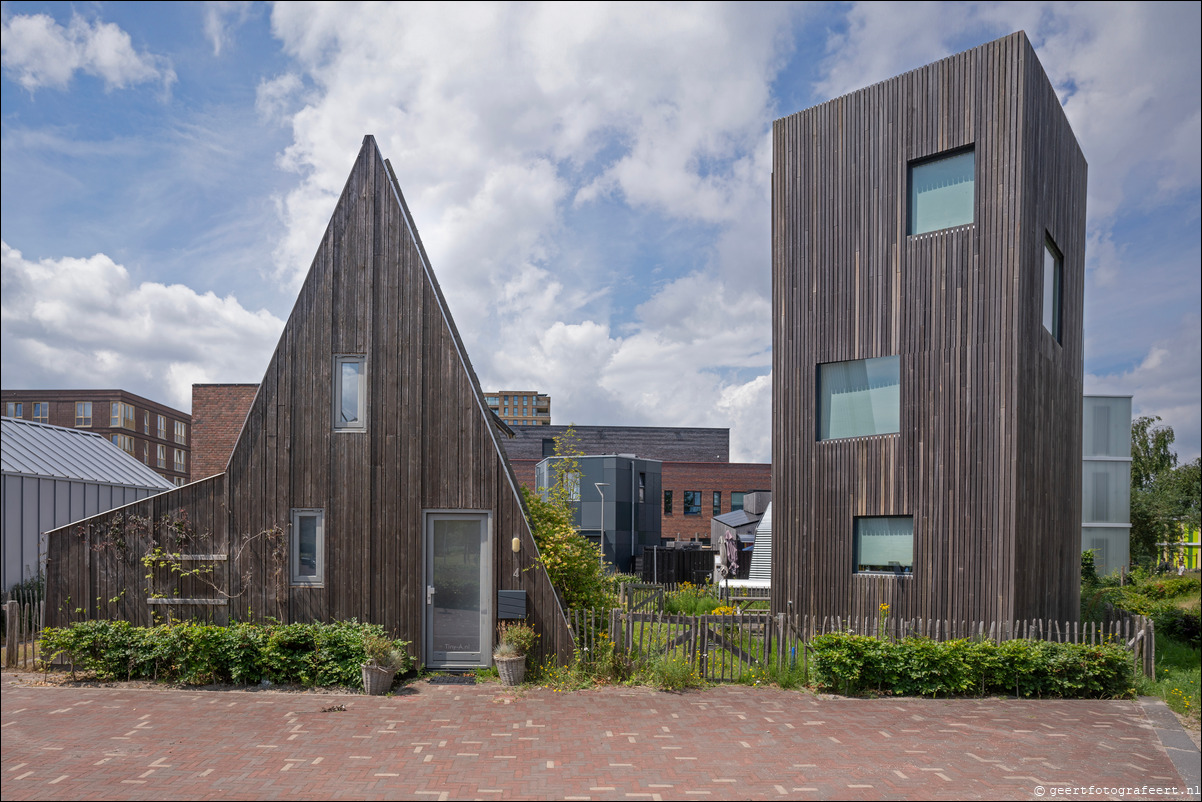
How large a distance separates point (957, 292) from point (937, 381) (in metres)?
1.57

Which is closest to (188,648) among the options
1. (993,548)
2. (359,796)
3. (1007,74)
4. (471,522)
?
(471,522)

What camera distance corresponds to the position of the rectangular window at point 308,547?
1184 centimetres

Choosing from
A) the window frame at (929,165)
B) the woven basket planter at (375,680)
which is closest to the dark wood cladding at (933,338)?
the window frame at (929,165)

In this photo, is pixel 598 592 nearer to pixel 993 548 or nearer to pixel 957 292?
pixel 993 548

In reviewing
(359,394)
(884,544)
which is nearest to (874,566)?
(884,544)

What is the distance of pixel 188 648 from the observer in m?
10.9

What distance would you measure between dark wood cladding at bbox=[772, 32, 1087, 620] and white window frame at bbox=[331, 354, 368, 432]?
780 cm

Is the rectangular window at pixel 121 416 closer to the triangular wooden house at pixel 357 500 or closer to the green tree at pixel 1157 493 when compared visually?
the triangular wooden house at pixel 357 500

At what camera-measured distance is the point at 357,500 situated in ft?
39.0

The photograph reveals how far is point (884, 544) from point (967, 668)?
118 inches

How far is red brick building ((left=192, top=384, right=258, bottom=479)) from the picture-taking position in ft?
70.6

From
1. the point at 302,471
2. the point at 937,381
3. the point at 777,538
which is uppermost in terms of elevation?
the point at 937,381

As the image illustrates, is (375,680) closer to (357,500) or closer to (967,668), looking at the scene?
(357,500)

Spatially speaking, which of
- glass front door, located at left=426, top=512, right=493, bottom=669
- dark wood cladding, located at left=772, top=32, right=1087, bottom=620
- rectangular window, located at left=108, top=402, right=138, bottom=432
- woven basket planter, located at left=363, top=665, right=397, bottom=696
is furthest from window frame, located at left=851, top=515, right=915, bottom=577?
rectangular window, located at left=108, top=402, right=138, bottom=432
